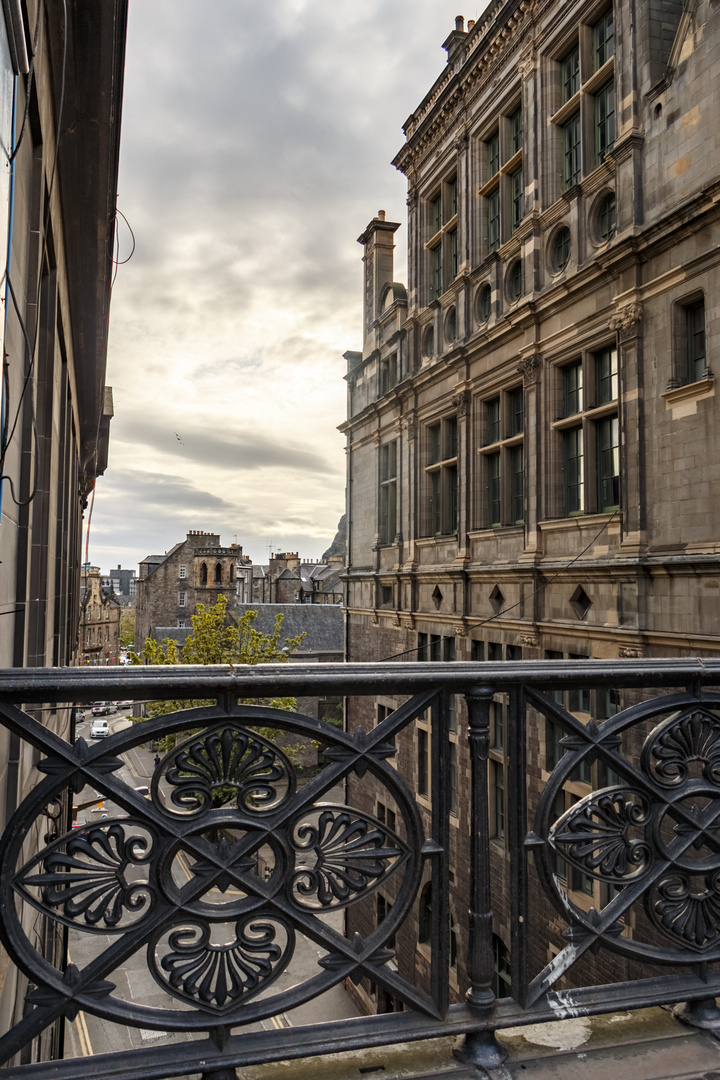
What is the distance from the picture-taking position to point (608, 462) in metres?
11.0

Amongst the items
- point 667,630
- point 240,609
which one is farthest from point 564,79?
point 240,609

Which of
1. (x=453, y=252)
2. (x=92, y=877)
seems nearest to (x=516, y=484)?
(x=453, y=252)

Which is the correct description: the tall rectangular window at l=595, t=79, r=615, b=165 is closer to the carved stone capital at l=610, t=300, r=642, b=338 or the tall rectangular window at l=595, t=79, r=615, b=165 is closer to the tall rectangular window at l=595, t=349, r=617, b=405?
the carved stone capital at l=610, t=300, r=642, b=338

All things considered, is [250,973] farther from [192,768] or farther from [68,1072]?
[192,768]

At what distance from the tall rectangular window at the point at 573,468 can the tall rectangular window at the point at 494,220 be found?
5.00 m

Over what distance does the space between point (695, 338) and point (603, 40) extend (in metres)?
5.76

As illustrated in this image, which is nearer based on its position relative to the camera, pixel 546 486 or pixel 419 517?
pixel 546 486

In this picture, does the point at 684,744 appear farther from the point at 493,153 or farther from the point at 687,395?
the point at 493,153

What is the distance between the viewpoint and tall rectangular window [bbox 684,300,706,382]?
916 cm

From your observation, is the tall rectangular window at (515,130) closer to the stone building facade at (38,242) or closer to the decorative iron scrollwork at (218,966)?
the stone building facade at (38,242)

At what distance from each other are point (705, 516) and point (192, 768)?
330 inches

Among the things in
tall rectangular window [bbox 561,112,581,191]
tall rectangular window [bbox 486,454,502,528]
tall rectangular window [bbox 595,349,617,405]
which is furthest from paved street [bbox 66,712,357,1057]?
tall rectangular window [bbox 561,112,581,191]

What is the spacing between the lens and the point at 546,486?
39.7ft

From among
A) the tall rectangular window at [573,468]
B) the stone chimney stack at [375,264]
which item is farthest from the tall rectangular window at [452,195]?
the tall rectangular window at [573,468]
